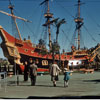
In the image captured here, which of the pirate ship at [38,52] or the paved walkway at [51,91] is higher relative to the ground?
the pirate ship at [38,52]

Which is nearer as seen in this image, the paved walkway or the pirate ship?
the paved walkway

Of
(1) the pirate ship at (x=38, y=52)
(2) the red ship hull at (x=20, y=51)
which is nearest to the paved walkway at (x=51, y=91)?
(1) the pirate ship at (x=38, y=52)

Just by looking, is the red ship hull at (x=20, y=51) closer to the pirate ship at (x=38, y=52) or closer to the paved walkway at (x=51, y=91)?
the pirate ship at (x=38, y=52)

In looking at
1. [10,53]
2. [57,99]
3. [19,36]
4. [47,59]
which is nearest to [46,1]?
[19,36]

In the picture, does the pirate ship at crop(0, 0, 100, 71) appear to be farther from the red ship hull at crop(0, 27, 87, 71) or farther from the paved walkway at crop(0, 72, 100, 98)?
the paved walkway at crop(0, 72, 100, 98)

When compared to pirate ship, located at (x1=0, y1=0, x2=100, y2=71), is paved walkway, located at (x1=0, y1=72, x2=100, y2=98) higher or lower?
lower

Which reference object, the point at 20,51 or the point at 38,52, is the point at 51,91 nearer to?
the point at 20,51

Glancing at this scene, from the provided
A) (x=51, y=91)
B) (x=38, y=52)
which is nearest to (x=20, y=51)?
(x=38, y=52)

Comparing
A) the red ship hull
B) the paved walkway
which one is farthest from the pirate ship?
the paved walkway

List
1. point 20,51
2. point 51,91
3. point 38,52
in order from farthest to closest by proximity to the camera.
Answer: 1. point 38,52
2. point 20,51
3. point 51,91

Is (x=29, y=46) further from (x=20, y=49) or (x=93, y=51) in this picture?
(x=93, y=51)

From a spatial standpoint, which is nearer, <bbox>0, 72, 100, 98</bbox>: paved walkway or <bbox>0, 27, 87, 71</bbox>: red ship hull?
<bbox>0, 72, 100, 98</bbox>: paved walkway

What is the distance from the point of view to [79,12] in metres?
64.7

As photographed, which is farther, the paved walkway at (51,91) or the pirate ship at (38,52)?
the pirate ship at (38,52)
